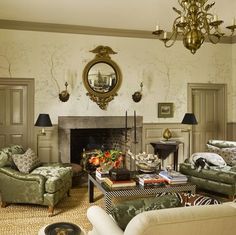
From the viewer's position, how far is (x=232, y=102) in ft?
21.5

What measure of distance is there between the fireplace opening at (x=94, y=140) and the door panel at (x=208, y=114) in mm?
1580

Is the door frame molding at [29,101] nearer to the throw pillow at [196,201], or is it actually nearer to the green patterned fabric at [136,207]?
the green patterned fabric at [136,207]

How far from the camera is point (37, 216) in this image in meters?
3.75

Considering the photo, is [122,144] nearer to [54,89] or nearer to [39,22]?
[54,89]

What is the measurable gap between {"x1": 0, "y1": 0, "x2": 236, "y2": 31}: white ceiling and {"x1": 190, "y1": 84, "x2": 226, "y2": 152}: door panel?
1.61 metres

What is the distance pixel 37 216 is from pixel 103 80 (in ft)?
9.34

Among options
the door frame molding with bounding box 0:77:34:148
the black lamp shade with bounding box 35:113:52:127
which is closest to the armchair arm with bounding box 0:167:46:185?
the black lamp shade with bounding box 35:113:52:127

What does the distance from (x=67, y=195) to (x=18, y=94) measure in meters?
1.97

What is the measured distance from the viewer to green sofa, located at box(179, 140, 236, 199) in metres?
4.25

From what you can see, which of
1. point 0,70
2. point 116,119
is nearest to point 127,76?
point 116,119

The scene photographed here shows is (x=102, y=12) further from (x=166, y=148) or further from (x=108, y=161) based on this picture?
(x=166, y=148)

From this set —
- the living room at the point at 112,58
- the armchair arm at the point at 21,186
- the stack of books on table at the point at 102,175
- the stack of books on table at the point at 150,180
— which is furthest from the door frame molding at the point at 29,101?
the stack of books on table at the point at 150,180

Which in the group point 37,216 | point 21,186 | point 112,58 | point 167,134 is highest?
point 112,58

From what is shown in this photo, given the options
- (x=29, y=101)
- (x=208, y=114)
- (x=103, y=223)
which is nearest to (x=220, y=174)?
(x=208, y=114)
